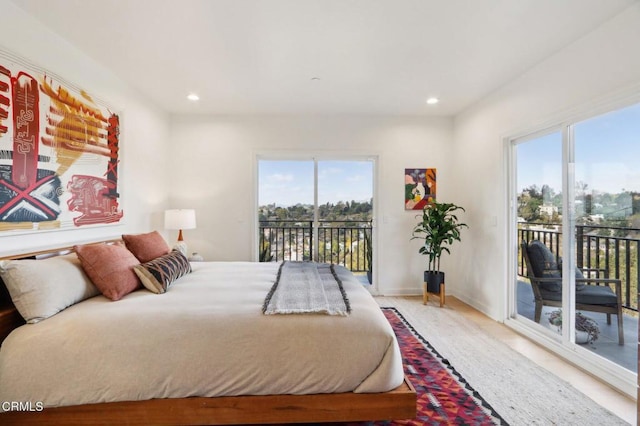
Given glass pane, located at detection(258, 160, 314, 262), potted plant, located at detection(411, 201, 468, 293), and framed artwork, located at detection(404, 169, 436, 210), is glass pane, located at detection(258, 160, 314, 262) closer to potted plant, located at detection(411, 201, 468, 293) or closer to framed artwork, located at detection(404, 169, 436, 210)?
framed artwork, located at detection(404, 169, 436, 210)

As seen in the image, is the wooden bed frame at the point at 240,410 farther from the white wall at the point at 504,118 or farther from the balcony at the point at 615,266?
the white wall at the point at 504,118

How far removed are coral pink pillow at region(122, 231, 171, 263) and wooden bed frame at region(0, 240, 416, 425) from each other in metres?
0.96

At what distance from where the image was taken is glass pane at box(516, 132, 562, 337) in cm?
272

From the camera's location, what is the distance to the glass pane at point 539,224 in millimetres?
2717

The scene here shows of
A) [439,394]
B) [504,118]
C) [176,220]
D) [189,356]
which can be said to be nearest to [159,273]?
[189,356]

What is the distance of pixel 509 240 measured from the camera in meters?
3.31

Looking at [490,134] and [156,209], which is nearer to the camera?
[490,134]

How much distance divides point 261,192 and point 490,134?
3.09m

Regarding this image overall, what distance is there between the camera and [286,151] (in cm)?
433

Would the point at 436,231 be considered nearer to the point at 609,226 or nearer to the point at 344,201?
the point at 344,201

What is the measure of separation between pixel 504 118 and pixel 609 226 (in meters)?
1.56

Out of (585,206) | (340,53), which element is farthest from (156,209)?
(585,206)

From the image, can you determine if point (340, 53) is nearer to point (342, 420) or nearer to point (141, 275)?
point (141, 275)

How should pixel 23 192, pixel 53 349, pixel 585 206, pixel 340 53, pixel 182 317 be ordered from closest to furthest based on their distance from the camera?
1. pixel 53 349
2. pixel 182 317
3. pixel 23 192
4. pixel 585 206
5. pixel 340 53
